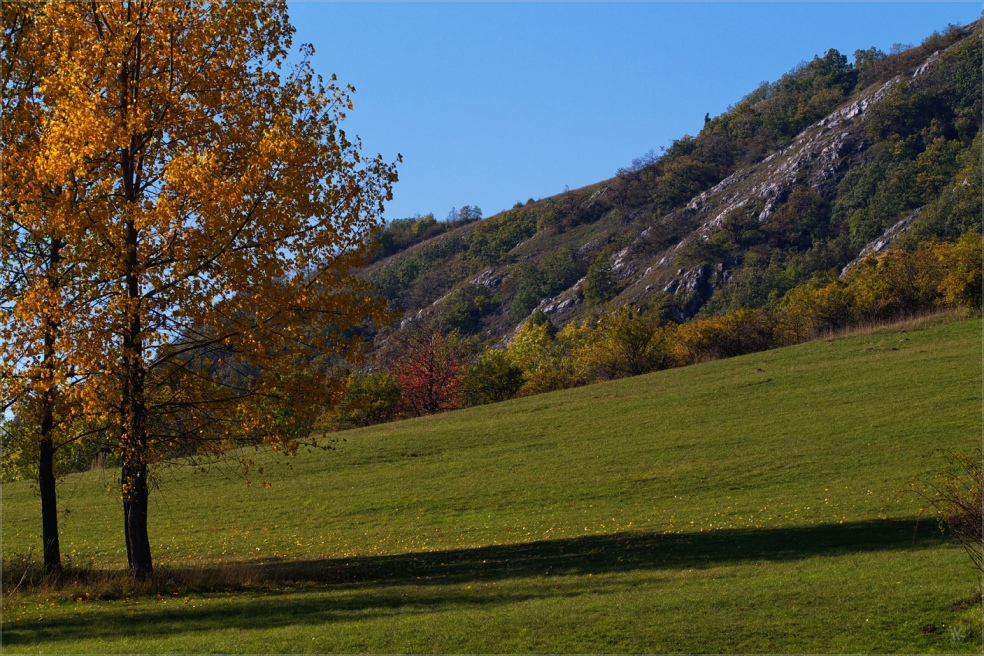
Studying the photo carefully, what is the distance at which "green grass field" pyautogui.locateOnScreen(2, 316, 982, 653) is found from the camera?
9.77 meters

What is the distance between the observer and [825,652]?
8531 mm

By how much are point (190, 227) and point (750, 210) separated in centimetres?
11896

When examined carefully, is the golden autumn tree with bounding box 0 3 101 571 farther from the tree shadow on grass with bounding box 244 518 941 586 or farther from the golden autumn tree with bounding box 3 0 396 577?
the tree shadow on grass with bounding box 244 518 941 586

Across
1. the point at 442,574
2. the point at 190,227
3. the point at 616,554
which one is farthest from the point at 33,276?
the point at 616,554

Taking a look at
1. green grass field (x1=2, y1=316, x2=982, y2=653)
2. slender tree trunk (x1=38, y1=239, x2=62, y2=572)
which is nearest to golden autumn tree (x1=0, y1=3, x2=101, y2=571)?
slender tree trunk (x1=38, y1=239, x2=62, y2=572)

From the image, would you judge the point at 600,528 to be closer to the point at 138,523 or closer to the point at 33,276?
the point at 138,523

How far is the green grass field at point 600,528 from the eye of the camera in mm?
9773

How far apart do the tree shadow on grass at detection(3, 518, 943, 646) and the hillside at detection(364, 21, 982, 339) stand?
233 feet

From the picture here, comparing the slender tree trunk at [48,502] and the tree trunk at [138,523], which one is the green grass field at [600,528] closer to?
the tree trunk at [138,523]

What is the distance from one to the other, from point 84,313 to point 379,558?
758 centimetres

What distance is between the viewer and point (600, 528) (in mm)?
18125

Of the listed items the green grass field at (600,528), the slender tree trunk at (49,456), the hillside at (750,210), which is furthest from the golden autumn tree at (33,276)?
the hillside at (750,210)

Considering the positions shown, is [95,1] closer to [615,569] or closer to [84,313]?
[84,313]

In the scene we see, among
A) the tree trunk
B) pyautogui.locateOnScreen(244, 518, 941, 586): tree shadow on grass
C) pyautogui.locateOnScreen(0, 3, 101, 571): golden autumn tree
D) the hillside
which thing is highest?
the hillside
